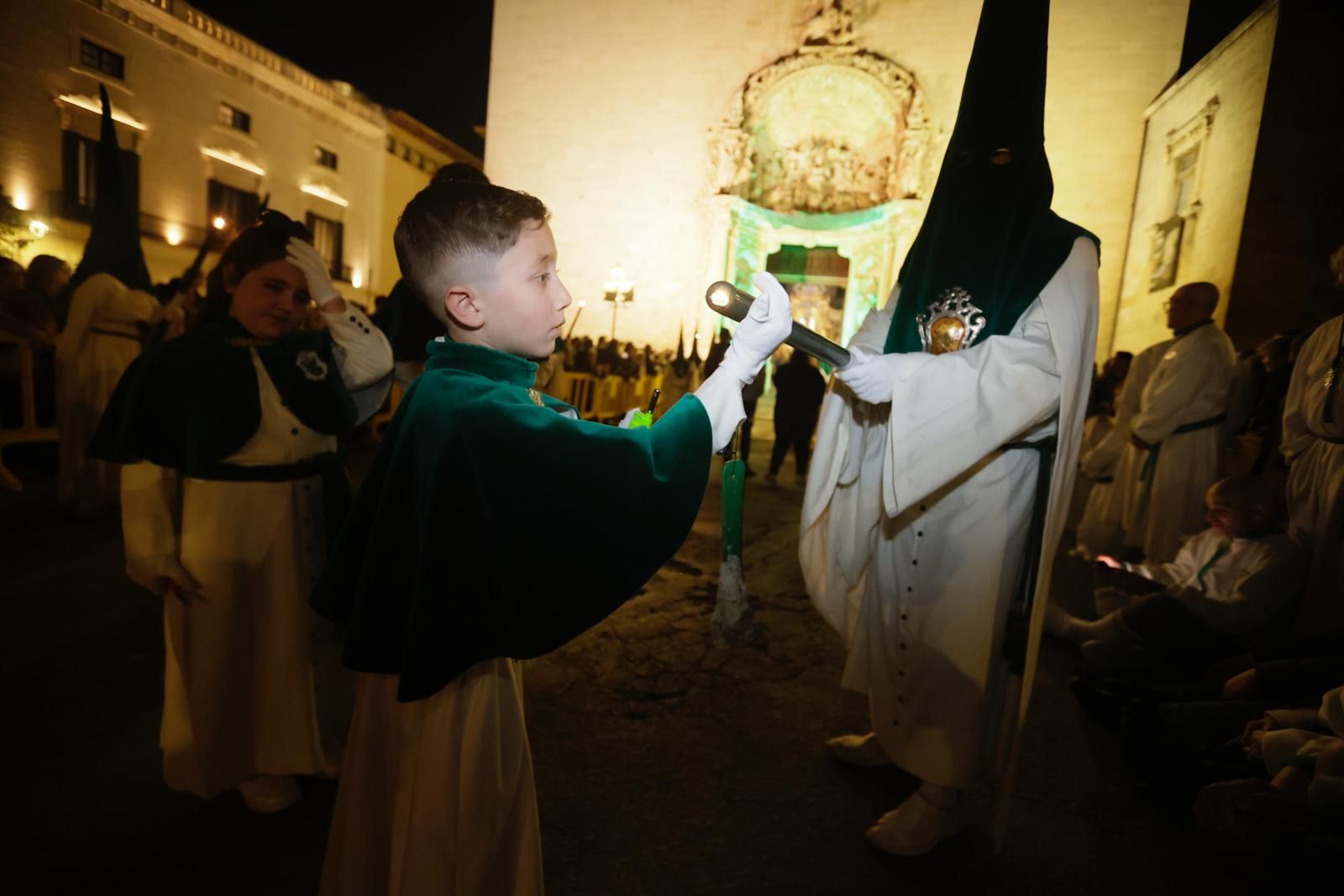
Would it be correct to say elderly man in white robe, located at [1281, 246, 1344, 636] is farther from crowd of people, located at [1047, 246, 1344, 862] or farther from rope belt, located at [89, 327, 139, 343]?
rope belt, located at [89, 327, 139, 343]

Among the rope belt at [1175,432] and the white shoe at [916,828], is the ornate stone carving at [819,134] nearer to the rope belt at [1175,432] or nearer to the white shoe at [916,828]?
the rope belt at [1175,432]

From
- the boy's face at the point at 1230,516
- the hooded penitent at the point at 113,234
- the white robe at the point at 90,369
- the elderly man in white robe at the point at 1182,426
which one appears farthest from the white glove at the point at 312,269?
the elderly man in white robe at the point at 1182,426

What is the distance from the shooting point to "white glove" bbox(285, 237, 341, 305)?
2.24 metres

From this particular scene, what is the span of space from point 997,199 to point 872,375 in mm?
822

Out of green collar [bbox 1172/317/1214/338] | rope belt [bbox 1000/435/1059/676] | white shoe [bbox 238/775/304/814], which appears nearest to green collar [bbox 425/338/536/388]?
rope belt [bbox 1000/435/1059/676]

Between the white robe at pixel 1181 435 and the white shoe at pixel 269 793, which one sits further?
the white robe at pixel 1181 435

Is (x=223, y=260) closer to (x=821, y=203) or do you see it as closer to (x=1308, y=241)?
(x=1308, y=241)

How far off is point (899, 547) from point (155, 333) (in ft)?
24.0

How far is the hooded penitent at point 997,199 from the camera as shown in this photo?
2.12 metres

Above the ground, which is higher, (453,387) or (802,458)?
(453,387)

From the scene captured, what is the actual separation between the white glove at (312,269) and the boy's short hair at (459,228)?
3.38 ft

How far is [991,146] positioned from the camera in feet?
7.18

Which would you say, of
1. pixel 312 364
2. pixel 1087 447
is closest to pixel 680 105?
pixel 1087 447

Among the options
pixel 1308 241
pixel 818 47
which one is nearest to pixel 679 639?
pixel 1308 241
